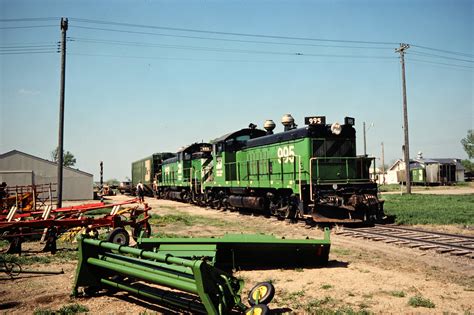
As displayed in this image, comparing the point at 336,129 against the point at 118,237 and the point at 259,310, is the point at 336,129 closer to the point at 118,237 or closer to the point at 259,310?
the point at 118,237

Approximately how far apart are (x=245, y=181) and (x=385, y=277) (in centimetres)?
1099

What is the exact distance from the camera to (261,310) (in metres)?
4.36

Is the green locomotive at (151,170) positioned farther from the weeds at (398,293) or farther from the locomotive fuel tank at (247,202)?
the weeds at (398,293)

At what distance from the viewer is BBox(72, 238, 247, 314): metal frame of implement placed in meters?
4.30

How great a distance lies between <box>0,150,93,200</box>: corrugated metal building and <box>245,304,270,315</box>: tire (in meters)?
31.8

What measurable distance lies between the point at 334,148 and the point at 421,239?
15.9 ft

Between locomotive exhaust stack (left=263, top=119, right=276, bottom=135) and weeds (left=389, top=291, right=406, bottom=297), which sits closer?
weeds (left=389, top=291, right=406, bottom=297)

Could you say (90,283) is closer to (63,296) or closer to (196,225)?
(63,296)

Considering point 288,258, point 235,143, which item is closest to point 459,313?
point 288,258

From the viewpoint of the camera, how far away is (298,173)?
1403 centimetres

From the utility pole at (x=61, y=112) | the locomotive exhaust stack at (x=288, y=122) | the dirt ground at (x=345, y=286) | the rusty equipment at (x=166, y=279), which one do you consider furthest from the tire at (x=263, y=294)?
the utility pole at (x=61, y=112)

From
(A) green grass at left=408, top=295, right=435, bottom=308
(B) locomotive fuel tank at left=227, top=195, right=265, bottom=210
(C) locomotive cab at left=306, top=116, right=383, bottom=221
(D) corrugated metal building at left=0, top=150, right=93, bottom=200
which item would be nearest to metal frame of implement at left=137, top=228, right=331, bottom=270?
(A) green grass at left=408, top=295, right=435, bottom=308

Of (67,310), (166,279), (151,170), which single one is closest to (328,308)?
(166,279)

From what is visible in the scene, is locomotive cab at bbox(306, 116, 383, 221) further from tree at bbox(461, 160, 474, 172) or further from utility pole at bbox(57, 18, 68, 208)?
tree at bbox(461, 160, 474, 172)
